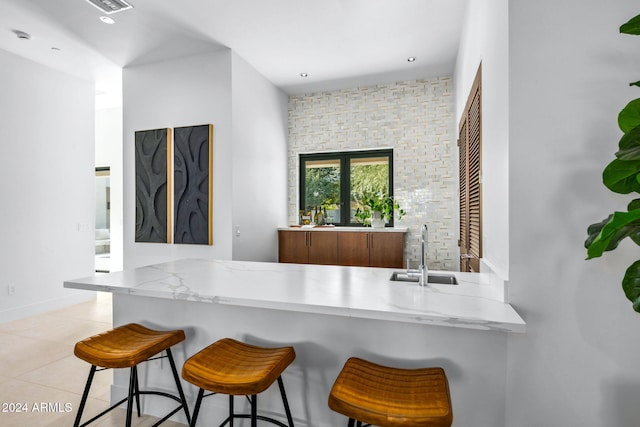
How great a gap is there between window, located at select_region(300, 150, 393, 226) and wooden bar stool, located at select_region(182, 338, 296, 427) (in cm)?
352

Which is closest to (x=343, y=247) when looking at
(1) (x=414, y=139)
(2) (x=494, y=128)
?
(1) (x=414, y=139)

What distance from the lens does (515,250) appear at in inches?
55.7

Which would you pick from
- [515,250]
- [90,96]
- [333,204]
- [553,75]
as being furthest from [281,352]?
[90,96]

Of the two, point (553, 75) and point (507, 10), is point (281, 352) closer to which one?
point (553, 75)

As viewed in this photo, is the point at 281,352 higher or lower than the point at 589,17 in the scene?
lower

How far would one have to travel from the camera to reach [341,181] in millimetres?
5105

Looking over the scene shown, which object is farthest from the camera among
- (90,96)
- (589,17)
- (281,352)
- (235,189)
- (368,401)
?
(90,96)

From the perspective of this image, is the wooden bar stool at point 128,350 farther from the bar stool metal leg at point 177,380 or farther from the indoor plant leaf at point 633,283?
the indoor plant leaf at point 633,283

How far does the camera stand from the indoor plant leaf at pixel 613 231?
869 millimetres

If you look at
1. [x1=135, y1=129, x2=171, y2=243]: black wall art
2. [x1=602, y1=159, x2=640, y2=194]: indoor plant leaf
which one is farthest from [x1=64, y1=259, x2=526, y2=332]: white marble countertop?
[x1=135, y1=129, x2=171, y2=243]: black wall art

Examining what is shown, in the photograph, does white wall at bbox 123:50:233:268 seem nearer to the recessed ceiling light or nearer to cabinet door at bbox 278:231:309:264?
the recessed ceiling light

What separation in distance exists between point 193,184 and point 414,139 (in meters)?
2.91

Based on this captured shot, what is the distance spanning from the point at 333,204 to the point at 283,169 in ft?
2.98

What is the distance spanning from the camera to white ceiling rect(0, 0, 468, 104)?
293 centimetres
